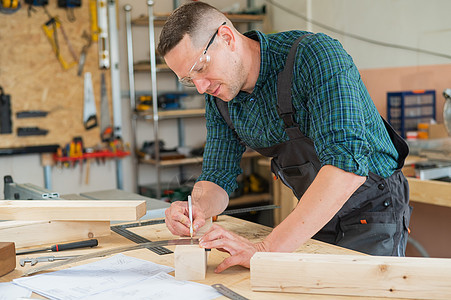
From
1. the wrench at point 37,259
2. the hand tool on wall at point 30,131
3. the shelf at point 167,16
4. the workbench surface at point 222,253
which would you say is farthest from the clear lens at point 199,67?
the shelf at point 167,16

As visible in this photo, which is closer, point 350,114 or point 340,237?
point 350,114

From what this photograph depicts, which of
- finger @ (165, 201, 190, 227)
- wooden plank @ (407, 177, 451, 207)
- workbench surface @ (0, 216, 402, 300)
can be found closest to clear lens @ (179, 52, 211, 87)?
finger @ (165, 201, 190, 227)

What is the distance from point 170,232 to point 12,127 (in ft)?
10.5

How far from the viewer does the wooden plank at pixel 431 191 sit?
120 inches

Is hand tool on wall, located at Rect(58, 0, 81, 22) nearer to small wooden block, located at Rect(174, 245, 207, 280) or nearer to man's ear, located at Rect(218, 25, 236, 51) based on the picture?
man's ear, located at Rect(218, 25, 236, 51)

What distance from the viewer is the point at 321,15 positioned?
4965 millimetres

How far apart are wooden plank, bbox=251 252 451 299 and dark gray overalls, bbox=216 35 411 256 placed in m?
0.53

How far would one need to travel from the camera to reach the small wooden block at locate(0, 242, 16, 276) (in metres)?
1.40

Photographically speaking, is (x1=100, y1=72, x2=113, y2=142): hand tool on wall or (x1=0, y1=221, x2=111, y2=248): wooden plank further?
(x1=100, y1=72, x2=113, y2=142): hand tool on wall

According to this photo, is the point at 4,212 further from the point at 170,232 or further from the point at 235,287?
the point at 235,287

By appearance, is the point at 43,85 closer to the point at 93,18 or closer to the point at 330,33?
the point at 93,18

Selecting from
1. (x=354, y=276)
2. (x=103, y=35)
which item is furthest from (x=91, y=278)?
(x=103, y=35)

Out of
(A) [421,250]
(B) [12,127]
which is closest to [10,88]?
(B) [12,127]

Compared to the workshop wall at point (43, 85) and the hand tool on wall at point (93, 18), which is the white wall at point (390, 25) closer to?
the hand tool on wall at point (93, 18)
